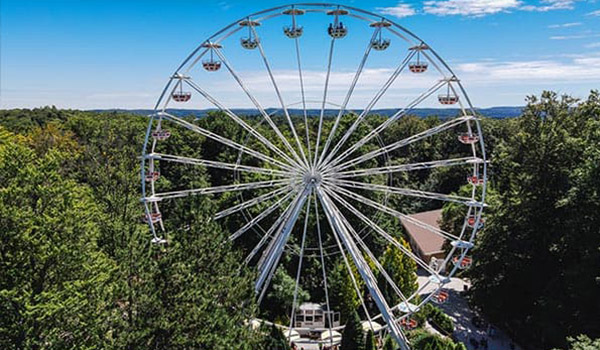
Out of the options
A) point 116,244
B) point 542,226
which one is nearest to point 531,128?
point 542,226

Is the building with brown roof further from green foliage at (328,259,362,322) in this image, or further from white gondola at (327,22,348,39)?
white gondola at (327,22,348,39)

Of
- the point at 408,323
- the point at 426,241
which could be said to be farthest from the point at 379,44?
the point at 426,241

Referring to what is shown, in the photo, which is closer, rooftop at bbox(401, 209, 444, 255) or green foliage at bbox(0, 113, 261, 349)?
green foliage at bbox(0, 113, 261, 349)

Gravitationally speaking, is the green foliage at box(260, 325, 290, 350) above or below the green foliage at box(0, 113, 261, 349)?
below

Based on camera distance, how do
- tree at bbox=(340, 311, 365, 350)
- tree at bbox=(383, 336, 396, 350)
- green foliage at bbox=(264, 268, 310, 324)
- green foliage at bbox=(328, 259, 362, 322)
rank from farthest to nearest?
1. green foliage at bbox=(328, 259, 362, 322)
2. green foliage at bbox=(264, 268, 310, 324)
3. tree at bbox=(340, 311, 365, 350)
4. tree at bbox=(383, 336, 396, 350)

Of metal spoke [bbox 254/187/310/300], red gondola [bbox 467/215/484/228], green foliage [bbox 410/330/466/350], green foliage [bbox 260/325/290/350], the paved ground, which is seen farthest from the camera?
the paved ground

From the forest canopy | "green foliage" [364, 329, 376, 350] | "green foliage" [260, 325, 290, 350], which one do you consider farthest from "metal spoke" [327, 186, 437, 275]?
"green foliage" [260, 325, 290, 350]
